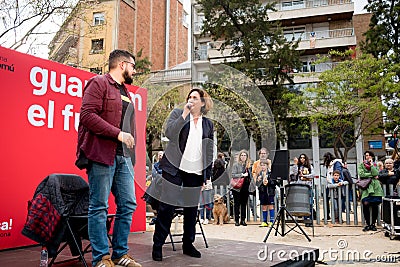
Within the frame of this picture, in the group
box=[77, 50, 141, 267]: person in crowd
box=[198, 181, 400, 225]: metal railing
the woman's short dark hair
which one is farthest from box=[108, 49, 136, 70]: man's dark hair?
box=[198, 181, 400, 225]: metal railing

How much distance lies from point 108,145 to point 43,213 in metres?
0.97

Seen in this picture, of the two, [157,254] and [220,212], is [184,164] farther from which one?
[220,212]

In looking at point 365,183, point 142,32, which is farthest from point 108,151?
point 142,32

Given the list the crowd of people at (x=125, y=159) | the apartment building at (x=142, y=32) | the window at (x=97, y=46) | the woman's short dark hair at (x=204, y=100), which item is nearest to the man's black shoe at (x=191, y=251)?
the crowd of people at (x=125, y=159)

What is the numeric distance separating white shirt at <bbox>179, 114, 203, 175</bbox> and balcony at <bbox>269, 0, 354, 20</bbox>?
2243 cm

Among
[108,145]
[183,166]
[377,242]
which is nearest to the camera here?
[108,145]

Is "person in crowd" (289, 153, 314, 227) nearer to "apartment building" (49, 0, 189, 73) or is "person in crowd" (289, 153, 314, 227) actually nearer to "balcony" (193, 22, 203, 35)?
"apartment building" (49, 0, 189, 73)

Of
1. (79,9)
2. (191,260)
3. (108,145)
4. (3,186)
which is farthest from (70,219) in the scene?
(79,9)

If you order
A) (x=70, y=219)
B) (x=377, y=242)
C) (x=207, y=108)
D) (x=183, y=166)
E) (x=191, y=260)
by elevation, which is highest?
(x=207, y=108)

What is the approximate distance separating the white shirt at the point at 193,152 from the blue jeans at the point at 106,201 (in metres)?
0.61

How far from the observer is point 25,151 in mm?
4516

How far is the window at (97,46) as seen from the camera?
79.2 ft

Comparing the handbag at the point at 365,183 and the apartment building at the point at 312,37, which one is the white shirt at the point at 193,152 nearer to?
the handbag at the point at 365,183

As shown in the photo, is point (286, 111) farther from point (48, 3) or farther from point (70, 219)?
point (70, 219)
